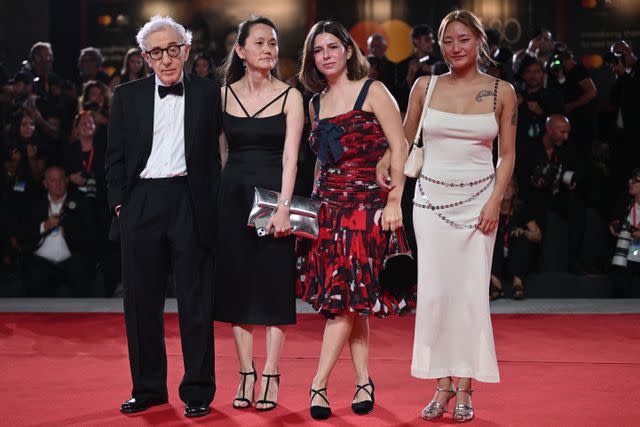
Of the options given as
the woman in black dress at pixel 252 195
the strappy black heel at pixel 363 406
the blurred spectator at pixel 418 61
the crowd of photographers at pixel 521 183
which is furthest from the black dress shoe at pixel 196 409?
the blurred spectator at pixel 418 61

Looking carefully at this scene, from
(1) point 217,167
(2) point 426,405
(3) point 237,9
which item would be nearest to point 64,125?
(3) point 237,9

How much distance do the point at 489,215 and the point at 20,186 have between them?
5.14 metres

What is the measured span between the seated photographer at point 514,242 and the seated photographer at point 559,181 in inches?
4.1

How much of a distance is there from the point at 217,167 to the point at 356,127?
61 cm

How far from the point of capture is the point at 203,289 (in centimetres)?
401

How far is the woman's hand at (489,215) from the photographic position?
3.84 meters

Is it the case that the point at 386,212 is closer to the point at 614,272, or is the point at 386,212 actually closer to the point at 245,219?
the point at 245,219

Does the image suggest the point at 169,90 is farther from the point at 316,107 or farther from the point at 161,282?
the point at 161,282

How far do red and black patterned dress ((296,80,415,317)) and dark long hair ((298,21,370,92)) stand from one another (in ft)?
0.28

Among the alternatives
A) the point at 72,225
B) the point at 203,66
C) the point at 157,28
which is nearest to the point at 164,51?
the point at 157,28

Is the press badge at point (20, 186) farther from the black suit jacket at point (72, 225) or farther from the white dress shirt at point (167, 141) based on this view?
the white dress shirt at point (167, 141)

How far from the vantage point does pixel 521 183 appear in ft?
24.3

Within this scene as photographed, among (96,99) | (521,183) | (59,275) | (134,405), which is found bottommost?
(59,275)

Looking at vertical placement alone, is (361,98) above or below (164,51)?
below
